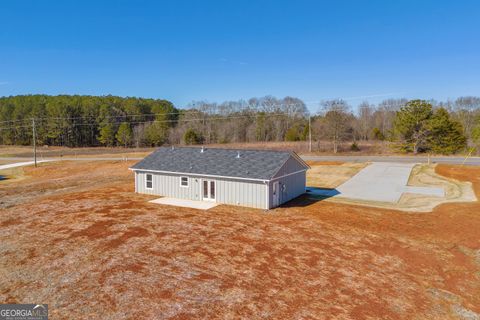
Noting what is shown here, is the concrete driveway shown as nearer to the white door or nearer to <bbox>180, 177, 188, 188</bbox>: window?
the white door

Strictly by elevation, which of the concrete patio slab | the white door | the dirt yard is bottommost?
the dirt yard

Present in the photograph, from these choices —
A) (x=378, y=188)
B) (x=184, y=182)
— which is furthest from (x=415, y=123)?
(x=184, y=182)

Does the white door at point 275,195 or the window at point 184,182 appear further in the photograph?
the window at point 184,182

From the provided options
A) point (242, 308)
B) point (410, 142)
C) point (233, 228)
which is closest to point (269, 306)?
point (242, 308)

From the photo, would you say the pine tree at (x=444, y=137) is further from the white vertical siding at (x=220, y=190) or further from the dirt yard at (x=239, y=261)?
the white vertical siding at (x=220, y=190)

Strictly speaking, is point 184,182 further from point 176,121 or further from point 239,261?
point 176,121

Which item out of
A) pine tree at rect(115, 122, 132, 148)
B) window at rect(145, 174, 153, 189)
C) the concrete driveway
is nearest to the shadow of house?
the concrete driveway

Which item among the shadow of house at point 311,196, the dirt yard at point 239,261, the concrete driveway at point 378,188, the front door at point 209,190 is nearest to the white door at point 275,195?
the shadow of house at point 311,196
